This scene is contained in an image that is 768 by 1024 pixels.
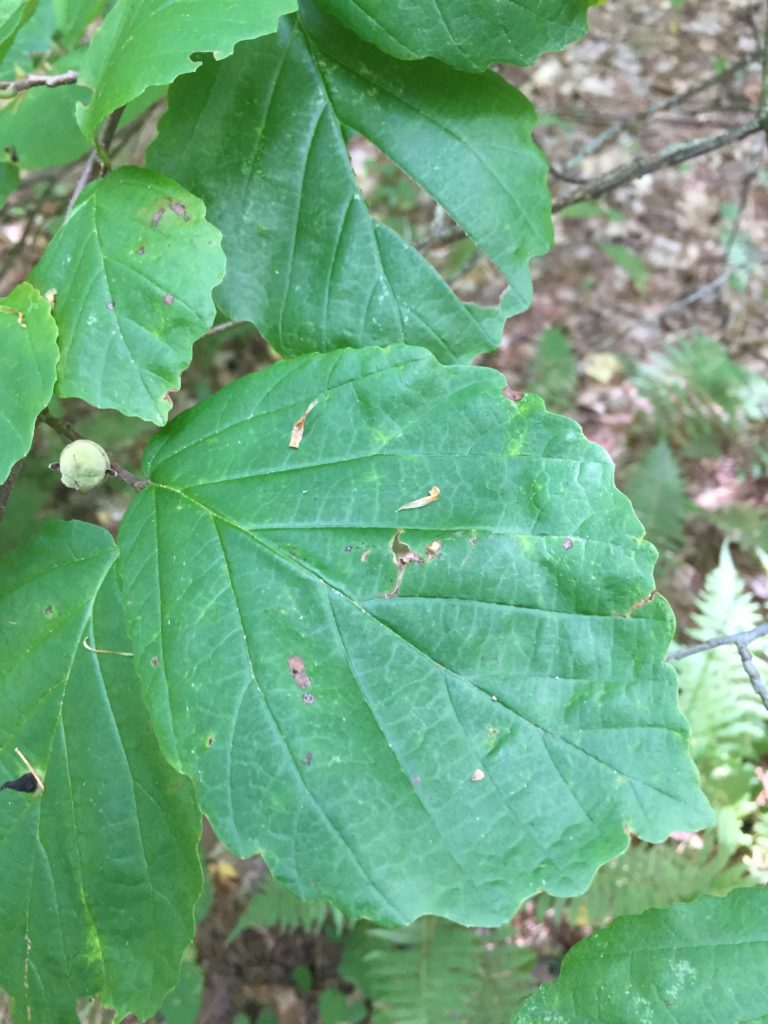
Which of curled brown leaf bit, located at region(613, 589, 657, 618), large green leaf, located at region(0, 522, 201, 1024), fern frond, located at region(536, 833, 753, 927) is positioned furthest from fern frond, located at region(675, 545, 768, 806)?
large green leaf, located at region(0, 522, 201, 1024)

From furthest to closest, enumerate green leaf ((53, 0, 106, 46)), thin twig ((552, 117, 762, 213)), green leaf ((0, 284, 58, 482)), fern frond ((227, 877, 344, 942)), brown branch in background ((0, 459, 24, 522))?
fern frond ((227, 877, 344, 942))
thin twig ((552, 117, 762, 213))
green leaf ((53, 0, 106, 46))
brown branch in background ((0, 459, 24, 522))
green leaf ((0, 284, 58, 482))

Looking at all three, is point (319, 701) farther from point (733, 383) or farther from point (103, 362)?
point (733, 383)

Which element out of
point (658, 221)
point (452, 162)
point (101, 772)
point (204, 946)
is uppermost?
point (452, 162)

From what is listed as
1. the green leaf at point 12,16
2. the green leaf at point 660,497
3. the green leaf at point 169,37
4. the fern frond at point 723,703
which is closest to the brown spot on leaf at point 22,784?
the green leaf at point 169,37

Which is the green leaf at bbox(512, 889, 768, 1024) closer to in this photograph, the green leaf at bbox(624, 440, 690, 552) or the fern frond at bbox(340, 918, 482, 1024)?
the fern frond at bbox(340, 918, 482, 1024)

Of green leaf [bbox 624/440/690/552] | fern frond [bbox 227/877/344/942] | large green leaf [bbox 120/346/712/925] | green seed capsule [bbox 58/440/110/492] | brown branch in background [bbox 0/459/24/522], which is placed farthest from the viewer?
green leaf [bbox 624/440/690/552]

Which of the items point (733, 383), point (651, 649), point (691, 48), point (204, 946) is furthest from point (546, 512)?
point (691, 48)

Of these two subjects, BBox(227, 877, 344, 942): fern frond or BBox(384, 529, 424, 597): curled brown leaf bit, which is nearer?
BBox(384, 529, 424, 597): curled brown leaf bit
